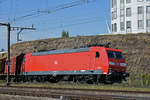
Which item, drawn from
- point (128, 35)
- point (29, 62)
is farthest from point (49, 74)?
point (128, 35)

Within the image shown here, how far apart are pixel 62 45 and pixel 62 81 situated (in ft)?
56.6

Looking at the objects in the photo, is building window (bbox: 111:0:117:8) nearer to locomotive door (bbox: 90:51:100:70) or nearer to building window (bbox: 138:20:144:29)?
building window (bbox: 138:20:144:29)

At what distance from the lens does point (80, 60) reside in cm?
2562

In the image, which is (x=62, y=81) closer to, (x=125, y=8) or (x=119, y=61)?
(x=119, y=61)

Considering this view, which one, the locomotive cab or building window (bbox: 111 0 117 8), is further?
building window (bbox: 111 0 117 8)

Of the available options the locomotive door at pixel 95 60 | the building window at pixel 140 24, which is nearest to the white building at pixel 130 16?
the building window at pixel 140 24

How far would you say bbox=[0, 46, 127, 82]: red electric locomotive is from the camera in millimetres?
23797

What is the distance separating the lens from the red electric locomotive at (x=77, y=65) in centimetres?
2380

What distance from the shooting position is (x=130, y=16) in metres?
63.3

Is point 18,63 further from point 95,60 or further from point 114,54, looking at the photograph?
point 114,54

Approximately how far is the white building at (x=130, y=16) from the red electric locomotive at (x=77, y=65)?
32557mm

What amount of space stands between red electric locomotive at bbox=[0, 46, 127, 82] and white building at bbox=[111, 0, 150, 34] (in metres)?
32.6

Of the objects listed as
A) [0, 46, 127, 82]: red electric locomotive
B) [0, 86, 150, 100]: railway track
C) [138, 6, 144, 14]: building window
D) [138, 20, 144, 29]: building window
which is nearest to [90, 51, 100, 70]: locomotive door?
[0, 46, 127, 82]: red electric locomotive

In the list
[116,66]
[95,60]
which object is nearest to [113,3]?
[95,60]
